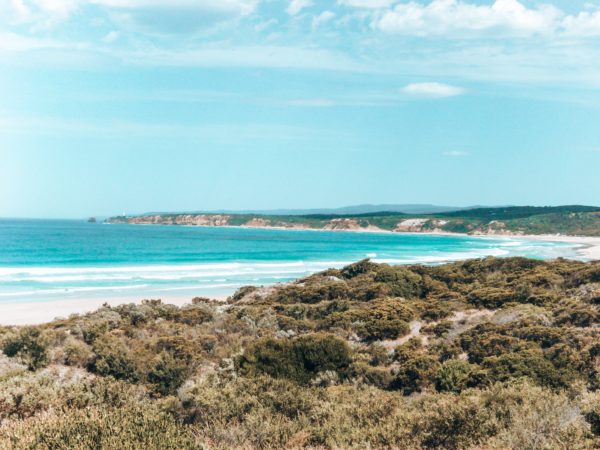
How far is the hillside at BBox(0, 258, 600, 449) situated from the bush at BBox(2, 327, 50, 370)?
52 millimetres

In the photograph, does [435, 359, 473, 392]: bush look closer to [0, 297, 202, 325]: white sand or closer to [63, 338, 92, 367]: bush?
[63, 338, 92, 367]: bush

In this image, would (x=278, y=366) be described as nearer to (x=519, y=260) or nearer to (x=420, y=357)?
(x=420, y=357)

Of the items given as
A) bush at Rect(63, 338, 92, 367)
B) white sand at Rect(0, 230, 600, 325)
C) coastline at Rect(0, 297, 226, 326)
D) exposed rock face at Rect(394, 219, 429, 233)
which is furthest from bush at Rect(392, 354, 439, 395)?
exposed rock face at Rect(394, 219, 429, 233)

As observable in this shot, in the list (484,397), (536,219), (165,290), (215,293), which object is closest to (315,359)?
(484,397)

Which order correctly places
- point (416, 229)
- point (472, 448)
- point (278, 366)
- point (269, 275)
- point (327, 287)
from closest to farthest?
point (472, 448) → point (278, 366) → point (327, 287) → point (269, 275) → point (416, 229)

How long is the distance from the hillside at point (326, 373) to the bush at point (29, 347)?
52 mm

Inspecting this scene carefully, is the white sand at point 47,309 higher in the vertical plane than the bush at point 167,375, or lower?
lower

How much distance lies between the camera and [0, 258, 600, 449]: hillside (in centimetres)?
732

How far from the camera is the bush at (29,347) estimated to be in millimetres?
13578

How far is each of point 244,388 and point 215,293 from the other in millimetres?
28072

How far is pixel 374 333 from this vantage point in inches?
679

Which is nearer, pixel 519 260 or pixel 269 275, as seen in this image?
pixel 519 260

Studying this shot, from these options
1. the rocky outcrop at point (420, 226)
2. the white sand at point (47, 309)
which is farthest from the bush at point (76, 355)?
the rocky outcrop at point (420, 226)

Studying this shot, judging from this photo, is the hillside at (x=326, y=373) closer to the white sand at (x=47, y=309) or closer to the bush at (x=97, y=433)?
the bush at (x=97, y=433)
